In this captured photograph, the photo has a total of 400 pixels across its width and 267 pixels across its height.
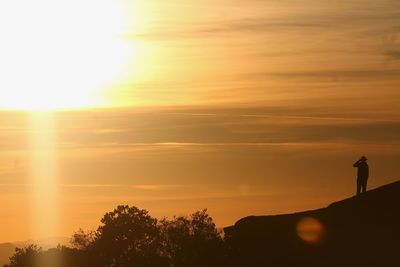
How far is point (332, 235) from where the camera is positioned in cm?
8288

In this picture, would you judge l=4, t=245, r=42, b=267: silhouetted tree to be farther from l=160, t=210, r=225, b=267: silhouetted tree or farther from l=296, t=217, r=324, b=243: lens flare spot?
l=296, t=217, r=324, b=243: lens flare spot

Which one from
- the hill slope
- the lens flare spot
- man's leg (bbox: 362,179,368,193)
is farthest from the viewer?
man's leg (bbox: 362,179,368,193)

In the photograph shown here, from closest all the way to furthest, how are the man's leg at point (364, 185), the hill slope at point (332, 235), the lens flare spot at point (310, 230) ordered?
the hill slope at point (332, 235) < the lens flare spot at point (310, 230) < the man's leg at point (364, 185)

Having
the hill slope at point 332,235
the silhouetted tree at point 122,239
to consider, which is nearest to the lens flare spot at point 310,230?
the hill slope at point 332,235

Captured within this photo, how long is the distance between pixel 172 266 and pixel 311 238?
2509 centimetres

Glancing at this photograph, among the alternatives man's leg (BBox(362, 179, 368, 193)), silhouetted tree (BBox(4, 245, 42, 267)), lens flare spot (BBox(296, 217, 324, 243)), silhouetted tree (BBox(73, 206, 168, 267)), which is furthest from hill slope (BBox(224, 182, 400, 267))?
silhouetted tree (BBox(4, 245, 42, 267))

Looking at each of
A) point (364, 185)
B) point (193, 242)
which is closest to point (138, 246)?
point (193, 242)

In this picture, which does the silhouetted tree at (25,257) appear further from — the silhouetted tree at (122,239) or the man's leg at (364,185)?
the man's leg at (364,185)

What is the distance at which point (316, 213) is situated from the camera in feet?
287

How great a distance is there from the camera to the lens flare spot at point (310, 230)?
273 feet

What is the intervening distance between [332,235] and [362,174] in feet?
20.1

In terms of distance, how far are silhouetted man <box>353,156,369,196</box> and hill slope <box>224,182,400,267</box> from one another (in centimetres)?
81

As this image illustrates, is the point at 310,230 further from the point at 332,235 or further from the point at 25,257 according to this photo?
the point at 25,257

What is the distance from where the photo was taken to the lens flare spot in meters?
83.1
